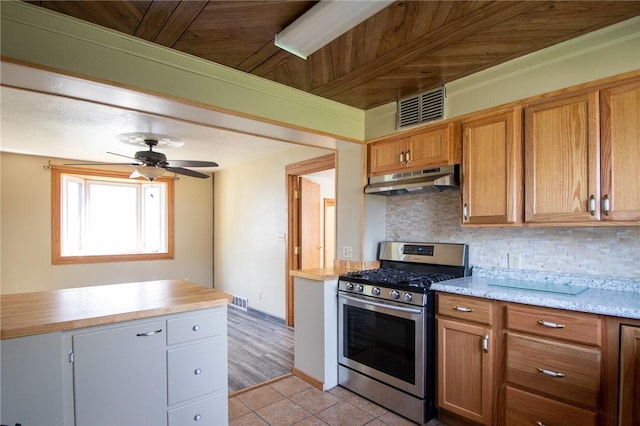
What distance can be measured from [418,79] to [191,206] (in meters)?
4.74

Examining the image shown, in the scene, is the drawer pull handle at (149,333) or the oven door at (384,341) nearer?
the drawer pull handle at (149,333)

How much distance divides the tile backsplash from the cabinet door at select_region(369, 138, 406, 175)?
37 centimetres

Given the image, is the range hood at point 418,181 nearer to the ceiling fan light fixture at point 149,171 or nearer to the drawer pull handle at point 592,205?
the drawer pull handle at point 592,205

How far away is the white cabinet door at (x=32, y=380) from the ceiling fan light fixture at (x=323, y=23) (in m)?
1.88

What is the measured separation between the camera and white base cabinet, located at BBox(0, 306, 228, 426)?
1479 millimetres

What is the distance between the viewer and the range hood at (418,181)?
2475 mm

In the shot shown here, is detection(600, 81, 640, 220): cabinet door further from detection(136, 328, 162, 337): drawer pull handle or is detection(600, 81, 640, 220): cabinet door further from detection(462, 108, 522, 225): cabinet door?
detection(136, 328, 162, 337): drawer pull handle

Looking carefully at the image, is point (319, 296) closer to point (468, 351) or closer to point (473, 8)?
point (468, 351)

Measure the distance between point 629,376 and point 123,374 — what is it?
2.46m

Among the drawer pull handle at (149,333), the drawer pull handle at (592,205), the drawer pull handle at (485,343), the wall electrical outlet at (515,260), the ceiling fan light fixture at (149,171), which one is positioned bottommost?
the drawer pull handle at (485,343)

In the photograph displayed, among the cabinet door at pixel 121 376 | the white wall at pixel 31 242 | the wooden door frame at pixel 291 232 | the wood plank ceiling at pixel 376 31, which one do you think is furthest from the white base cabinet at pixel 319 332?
the white wall at pixel 31 242

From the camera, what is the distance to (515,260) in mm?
2418

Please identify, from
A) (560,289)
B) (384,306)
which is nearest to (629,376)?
(560,289)

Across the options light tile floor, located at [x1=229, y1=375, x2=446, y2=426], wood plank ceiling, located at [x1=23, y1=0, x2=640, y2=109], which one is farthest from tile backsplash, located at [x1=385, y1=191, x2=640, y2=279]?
light tile floor, located at [x1=229, y1=375, x2=446, y2=426]
